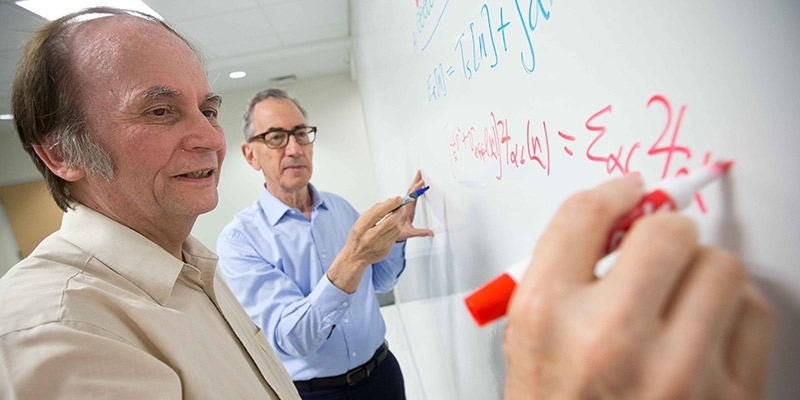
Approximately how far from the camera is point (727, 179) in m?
0.18

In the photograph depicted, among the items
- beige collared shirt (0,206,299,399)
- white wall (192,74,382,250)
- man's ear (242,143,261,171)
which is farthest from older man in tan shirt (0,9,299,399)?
white wall (192,74,382,250)

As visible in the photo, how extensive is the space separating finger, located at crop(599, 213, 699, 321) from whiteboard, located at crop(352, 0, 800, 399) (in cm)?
5

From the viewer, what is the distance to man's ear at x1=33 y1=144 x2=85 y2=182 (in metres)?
0.61

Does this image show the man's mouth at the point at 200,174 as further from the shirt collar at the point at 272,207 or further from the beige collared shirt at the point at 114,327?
the shirt collar at the point at 272,207

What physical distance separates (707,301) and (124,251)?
647 millimetres

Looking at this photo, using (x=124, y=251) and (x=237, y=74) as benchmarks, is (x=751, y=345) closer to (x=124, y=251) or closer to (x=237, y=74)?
(x=124, y=251)

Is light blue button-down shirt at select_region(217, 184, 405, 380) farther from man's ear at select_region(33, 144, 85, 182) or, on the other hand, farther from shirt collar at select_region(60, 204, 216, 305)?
man's ear at select_region(33, 144, 85, 182)

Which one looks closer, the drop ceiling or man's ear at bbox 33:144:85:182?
man's ear at bbox 33:144:85:182

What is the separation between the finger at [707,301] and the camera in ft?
0.44

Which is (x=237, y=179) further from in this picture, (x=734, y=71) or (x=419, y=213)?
(x=734, y=71)

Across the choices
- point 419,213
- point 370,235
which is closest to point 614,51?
point 370,235

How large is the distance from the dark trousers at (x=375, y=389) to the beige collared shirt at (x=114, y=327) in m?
0.46

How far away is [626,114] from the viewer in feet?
0.75

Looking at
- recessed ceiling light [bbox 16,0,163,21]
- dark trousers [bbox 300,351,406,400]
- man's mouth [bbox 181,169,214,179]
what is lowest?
dark trousers [bbox 300,351,406,400]
